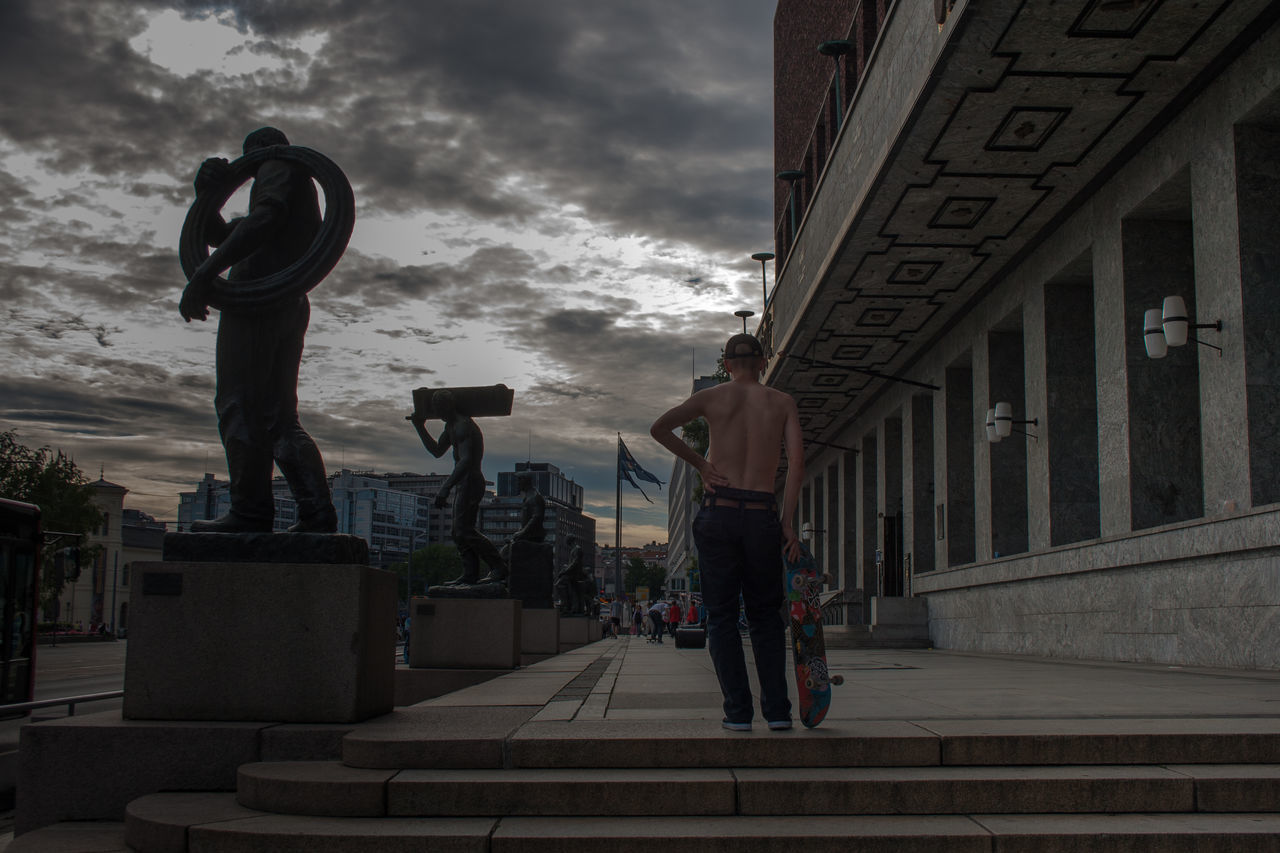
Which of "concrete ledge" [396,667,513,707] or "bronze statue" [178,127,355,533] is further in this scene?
"concrete ledge" [396,667,513,707]

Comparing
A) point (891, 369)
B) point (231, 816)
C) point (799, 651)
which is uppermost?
point (891, 369)

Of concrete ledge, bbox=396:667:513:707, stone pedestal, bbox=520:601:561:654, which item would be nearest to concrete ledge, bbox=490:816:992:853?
concrete ledge, bbox=396:667:513:707

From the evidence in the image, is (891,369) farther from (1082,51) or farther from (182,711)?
(182,711)

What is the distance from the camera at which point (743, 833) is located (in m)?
3.86

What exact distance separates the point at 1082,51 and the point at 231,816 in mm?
11257

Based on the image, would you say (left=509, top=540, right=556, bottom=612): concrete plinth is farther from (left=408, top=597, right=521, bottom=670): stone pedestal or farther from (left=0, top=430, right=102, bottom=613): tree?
(left=0, top=430, right=102, bottom=613): tree

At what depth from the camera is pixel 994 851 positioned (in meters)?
3.76

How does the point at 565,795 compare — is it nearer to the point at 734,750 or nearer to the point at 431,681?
the point at 734,750

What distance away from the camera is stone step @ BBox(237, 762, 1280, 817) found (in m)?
4.09

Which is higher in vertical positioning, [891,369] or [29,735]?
[891,369]

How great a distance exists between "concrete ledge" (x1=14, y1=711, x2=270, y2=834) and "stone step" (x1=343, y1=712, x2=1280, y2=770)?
2.66 feet

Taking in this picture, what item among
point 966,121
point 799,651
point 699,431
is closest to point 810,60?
point 699,431

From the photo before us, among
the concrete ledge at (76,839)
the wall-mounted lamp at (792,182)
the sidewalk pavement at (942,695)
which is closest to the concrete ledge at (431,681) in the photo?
the sidewalk pavement at (942,695)

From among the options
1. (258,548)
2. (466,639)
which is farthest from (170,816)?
(466,639)
